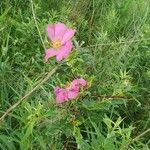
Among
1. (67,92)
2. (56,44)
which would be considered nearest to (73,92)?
(67,92)

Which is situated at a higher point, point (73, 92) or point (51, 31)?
point (51, 31)

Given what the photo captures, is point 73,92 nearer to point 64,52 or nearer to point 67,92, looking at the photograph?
point 67,92

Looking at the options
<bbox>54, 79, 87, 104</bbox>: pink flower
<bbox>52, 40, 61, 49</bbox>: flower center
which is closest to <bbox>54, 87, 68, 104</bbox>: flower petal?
<bbox>54, 79, 87, 104</bbox>: pink flower

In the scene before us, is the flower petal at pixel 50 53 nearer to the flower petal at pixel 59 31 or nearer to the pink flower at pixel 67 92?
the flower petal at pixel 59 31

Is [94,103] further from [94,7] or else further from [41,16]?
[94,7]

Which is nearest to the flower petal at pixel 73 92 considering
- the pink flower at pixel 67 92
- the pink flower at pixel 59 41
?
the pink flower at pixel 67 92

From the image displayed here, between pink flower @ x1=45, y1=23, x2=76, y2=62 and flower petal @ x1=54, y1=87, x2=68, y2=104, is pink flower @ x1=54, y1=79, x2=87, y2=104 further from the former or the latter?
pink flower @ x1=45, y1=23, x2=76, y2=62
